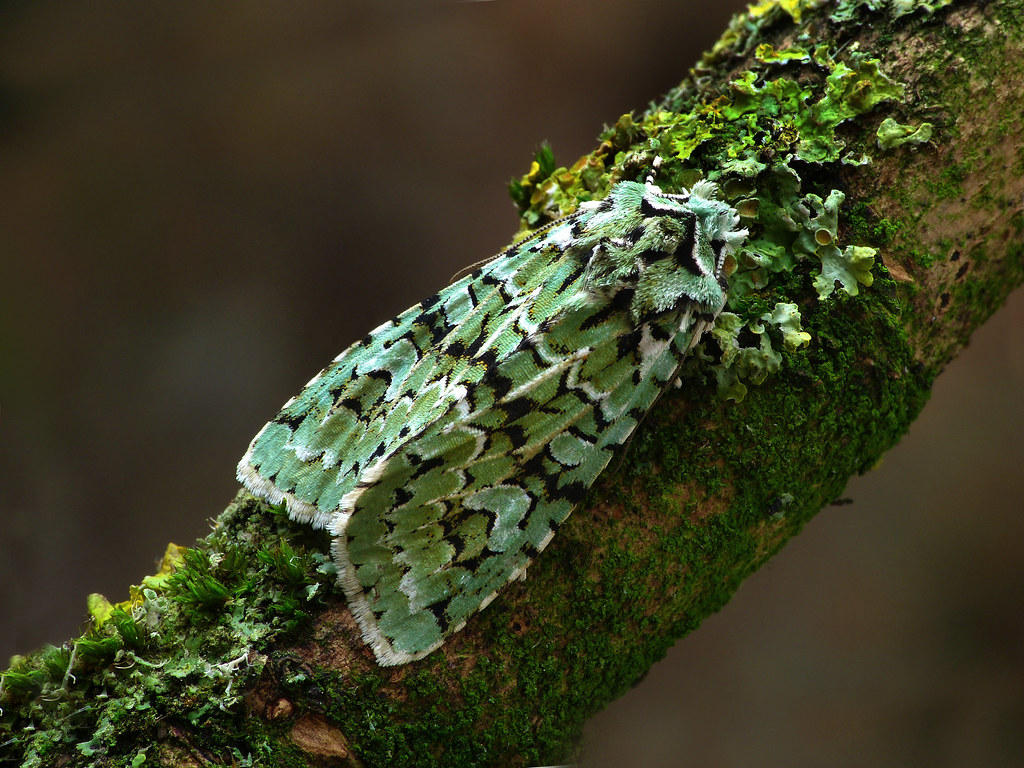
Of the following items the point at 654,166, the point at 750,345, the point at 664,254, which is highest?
the point at 654,166

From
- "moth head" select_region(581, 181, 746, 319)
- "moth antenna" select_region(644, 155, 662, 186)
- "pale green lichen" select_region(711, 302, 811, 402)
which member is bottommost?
"pale green lichen" select_region(711, 302, 811, 402)

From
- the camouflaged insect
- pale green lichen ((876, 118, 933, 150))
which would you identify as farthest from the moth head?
pale green lichen ((876, 118, 933, 150))

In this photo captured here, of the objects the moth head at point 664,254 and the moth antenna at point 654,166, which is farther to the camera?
the moth antenna at point 654,166

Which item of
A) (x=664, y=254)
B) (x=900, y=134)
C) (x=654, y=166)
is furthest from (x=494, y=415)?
(x=900, y=134)

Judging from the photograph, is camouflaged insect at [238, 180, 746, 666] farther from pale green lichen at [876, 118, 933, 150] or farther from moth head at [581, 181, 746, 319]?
pale green lichen at [876, 118, 933, 150]

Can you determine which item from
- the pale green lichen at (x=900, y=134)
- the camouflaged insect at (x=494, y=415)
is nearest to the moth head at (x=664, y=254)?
the camouflaged insect at (x=494, y=415)

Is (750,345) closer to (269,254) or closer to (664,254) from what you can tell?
(664,254)

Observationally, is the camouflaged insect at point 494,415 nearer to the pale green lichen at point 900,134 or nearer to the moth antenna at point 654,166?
the moth antenna at point 654,166
